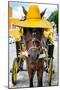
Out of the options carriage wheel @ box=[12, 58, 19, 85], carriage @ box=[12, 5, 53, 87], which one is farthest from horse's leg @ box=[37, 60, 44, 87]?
carriage wheel @ box=[12, 58, 19, 85]

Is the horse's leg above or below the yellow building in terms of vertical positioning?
below

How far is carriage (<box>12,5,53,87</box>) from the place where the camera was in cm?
194

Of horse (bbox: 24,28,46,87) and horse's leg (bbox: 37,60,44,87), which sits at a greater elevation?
horse (bbox: 24,28,46,87)

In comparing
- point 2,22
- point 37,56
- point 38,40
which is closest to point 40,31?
point 38,40

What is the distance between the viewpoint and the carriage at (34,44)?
1.94 m

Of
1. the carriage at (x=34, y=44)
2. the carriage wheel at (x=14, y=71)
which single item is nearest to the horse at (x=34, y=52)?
the carriage at (x=34, y=44)

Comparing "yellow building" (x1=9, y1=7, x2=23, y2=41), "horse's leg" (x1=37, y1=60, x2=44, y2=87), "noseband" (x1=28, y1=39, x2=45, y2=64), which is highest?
"yellow building" (x1=9, y1=7, x2=23, y2=41)

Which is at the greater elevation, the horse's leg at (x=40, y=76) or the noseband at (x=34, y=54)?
the noseband at (x=34, y=54)

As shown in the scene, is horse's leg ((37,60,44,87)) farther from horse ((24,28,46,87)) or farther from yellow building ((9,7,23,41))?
yellow building ((9,7,23,41))

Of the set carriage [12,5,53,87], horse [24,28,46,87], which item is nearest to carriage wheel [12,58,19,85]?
carriage [12,5,53,87]

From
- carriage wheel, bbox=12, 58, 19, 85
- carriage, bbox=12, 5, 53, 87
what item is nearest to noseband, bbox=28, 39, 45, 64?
carriage, bbox=12, 5, 53, 87

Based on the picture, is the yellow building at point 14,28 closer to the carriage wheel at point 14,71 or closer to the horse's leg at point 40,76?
the carriage wheel at point 14,71

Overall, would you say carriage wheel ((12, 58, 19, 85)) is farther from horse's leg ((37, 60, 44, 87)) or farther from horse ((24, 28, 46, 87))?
horse's leg ((37, 60, 44, 87))

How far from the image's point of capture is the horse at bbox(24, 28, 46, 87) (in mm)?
1952
